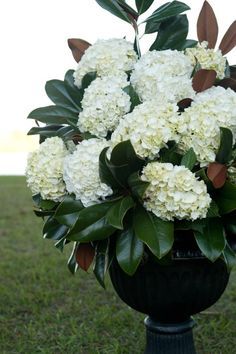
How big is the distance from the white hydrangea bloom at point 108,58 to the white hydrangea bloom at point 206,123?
36 centimetres

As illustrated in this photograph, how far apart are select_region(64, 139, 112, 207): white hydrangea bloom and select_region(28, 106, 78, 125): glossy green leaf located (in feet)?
0.82

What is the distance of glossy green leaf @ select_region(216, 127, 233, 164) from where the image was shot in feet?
6.13

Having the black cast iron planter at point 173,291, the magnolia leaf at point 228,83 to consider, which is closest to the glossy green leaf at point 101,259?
the black cast iron planter at point 173,291

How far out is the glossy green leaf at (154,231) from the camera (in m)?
1.82

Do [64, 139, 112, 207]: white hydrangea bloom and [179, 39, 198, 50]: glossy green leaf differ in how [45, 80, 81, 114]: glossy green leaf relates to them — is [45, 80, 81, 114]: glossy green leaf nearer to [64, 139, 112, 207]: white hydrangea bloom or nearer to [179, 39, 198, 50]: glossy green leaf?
[64, 139, 112, 207]: white hydrangea bloom

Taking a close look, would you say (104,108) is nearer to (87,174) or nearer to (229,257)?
(87,174)

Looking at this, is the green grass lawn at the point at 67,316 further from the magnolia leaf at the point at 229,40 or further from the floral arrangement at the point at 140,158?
the magnolia leaf at the point at 229,40

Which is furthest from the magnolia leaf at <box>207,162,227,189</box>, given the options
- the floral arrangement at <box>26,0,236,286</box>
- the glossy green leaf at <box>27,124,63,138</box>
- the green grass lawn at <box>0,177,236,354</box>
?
the green grass lawn at <box>0,177,236,354</box>

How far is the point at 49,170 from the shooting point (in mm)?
2115

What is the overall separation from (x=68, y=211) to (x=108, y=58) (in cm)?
60

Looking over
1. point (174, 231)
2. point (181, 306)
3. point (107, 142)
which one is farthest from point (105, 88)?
point (181, 306)

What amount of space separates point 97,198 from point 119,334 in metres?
1.49

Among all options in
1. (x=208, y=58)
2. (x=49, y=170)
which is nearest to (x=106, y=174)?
(x=49, y=170)

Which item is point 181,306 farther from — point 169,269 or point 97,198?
point 97,198
